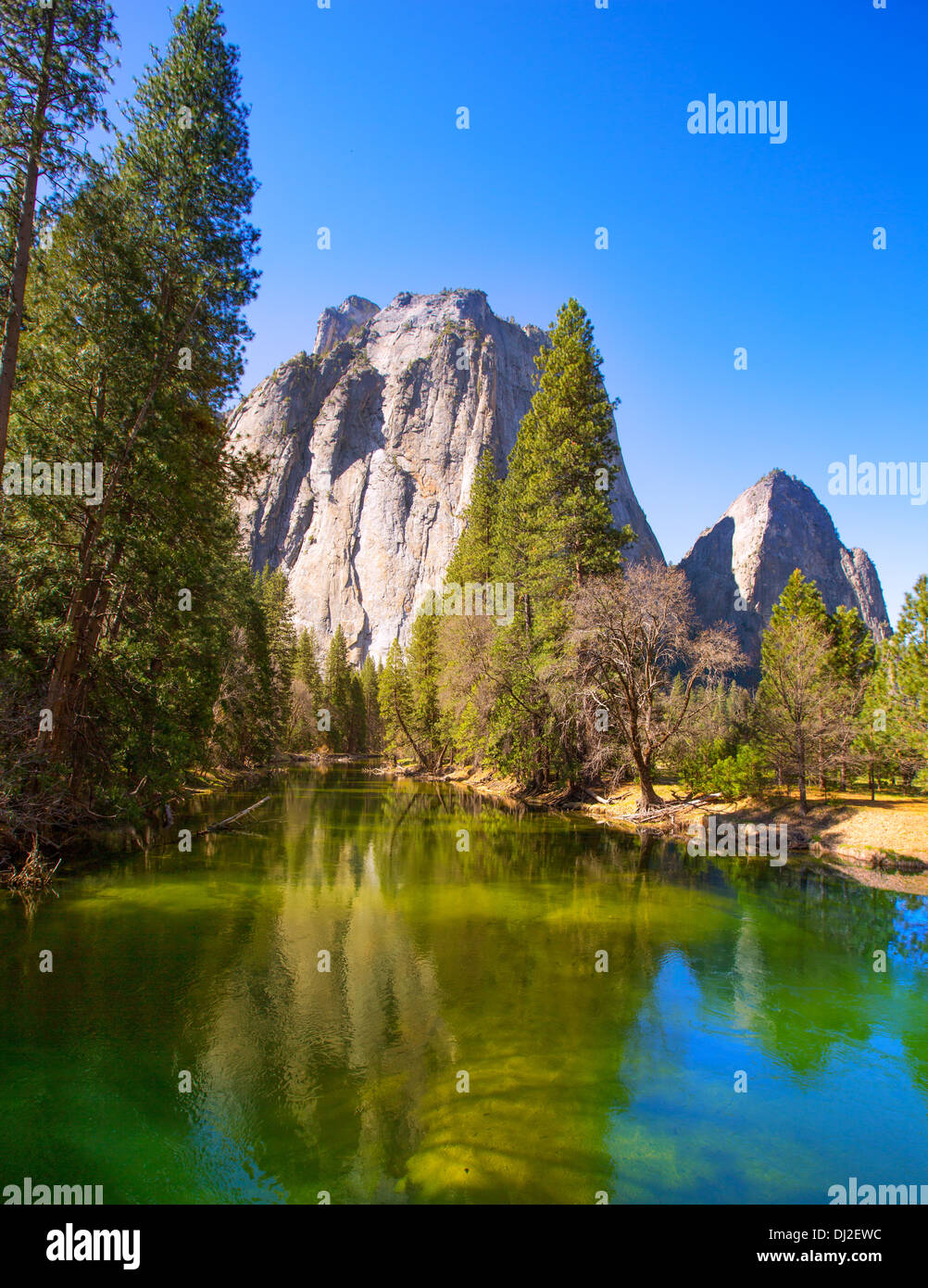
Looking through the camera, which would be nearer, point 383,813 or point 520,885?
point 520,885

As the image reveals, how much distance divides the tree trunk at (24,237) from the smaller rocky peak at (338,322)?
569 ft

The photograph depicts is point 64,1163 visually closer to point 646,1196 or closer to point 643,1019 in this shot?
point 646,1196

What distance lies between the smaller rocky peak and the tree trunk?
17332cm

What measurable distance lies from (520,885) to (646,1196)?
997 cm

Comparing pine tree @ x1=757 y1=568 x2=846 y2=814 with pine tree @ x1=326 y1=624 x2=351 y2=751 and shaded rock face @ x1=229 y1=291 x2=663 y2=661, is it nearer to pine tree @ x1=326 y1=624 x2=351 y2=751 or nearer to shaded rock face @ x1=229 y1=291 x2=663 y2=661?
pine tree @ x1=326 y1=624 x2=351 y2=751

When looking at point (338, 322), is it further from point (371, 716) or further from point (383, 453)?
point (371, 716)

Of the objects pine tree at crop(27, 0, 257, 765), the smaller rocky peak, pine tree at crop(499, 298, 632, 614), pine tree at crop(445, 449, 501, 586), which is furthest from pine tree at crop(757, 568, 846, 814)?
the smaller rocky peak

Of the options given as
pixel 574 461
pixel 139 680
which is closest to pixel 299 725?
pixel 574 461

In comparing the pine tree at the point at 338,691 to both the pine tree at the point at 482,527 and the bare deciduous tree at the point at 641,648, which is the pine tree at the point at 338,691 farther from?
the bare deciduous tree at the point at 641,648

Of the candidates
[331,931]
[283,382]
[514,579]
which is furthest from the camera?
[283,382]
